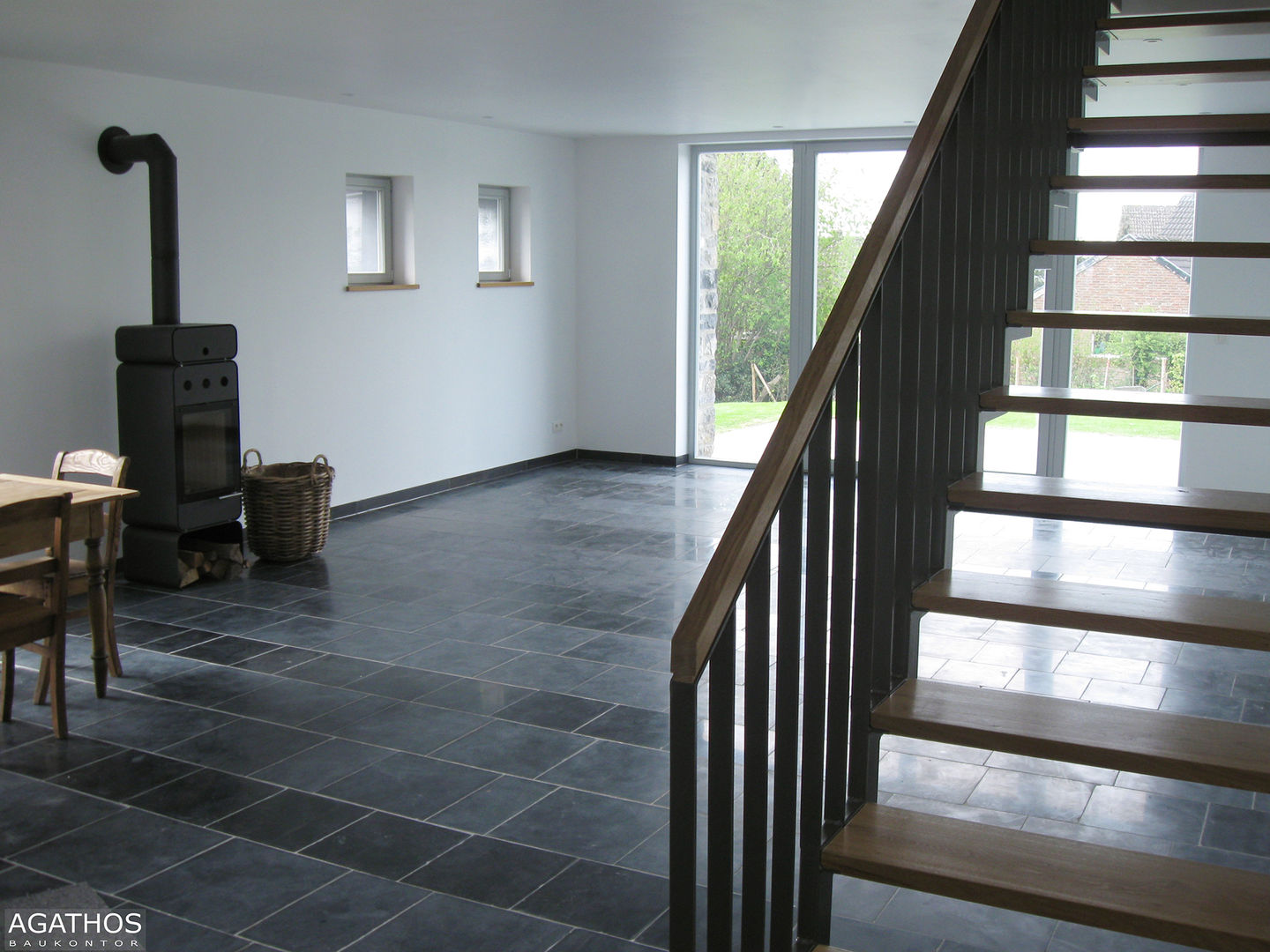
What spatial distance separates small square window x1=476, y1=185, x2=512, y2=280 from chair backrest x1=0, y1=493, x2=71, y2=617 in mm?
5482

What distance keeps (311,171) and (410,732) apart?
4.30 metres

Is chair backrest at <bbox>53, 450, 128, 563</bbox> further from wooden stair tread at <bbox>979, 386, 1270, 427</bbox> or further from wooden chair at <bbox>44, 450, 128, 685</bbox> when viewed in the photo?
wooden stair tread at <bbox>979, 386, 1270, 427</bbox>

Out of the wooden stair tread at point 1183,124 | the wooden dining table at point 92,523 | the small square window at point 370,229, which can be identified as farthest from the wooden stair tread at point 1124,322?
the small square window at point 370,229

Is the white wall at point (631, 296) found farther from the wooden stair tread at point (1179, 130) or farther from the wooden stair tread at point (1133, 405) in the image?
the wooden stair tread at point (1133, 405)

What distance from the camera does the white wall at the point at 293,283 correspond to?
225 inches

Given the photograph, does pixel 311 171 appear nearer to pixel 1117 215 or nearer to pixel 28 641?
pixel 28 641

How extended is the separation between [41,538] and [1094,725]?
10.7ft

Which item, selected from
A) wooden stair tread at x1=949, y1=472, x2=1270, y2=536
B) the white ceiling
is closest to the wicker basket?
the white ceiling

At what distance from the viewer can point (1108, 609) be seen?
2.29 metres

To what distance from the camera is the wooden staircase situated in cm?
186

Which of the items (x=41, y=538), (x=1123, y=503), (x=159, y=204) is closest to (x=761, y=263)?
(x=159, y=204)

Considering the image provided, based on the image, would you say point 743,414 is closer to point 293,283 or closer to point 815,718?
point 293,283

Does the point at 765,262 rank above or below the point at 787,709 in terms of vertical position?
above

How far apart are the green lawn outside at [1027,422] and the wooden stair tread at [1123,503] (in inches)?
195
